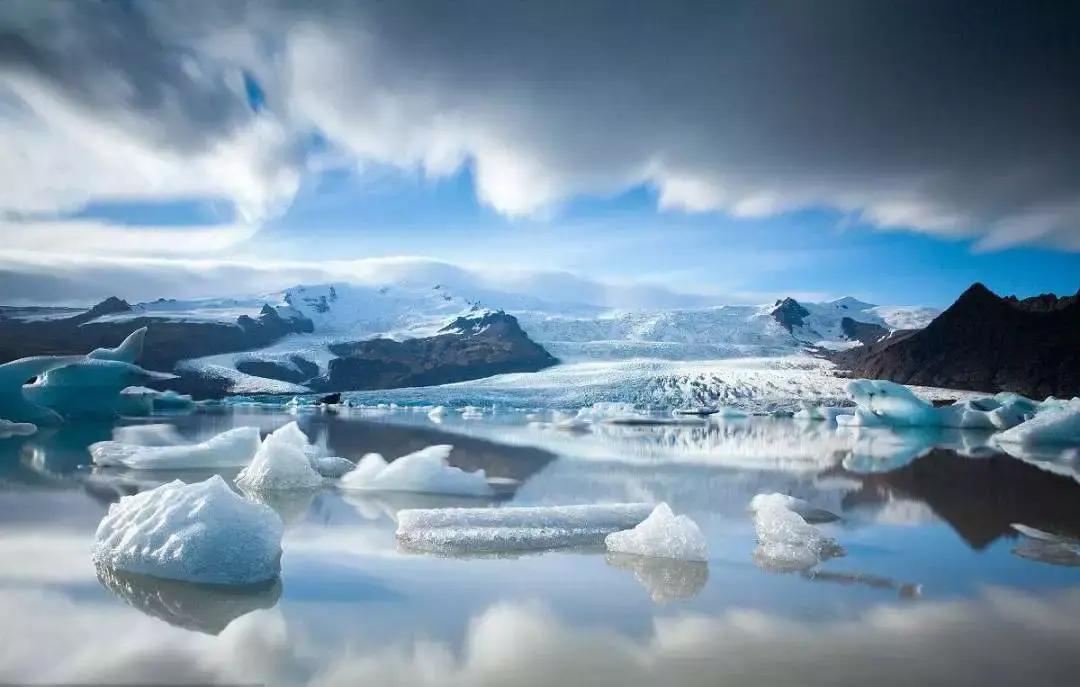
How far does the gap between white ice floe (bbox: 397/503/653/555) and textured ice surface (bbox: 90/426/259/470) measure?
4.63 meters

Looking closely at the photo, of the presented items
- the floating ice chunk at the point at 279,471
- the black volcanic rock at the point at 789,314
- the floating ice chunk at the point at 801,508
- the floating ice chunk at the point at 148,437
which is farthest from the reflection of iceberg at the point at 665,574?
the black volcanic rock at the point at 789,314

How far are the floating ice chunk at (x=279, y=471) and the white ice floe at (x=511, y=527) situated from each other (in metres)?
2.58

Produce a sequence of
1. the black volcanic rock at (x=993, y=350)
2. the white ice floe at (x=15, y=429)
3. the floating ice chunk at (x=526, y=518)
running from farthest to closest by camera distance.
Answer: the black volcanic rock at (x=993, y=350), the white ice floe at (x=15, y=429), the floating ice chunk at (x=526, y=518)

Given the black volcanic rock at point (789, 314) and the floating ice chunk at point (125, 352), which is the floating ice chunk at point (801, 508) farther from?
the black volcanic rock at point (789, 314)

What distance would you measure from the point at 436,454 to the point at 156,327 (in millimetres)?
60246

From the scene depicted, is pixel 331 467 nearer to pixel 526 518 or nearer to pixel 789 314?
pixel 526 518

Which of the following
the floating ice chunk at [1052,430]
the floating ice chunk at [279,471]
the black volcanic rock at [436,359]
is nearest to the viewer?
the floating ice chunk at [279,471]

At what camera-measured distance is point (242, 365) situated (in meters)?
51.9

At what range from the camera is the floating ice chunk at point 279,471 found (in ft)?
24.1

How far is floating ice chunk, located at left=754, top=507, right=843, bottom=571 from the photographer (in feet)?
15.0

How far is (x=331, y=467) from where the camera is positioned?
867cm

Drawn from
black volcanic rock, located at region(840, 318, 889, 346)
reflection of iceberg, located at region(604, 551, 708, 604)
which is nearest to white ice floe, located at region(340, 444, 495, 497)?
reflection of iceberg, located at region(604, 551, 708, 604)

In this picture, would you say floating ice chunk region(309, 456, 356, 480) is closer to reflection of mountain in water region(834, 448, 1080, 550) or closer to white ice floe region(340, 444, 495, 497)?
white ice floe region(340, 444, 495, 497)

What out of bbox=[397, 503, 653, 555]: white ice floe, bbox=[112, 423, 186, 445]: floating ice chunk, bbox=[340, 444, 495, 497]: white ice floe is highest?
bbox=[397, 503, 653, 555]: white ice floe
